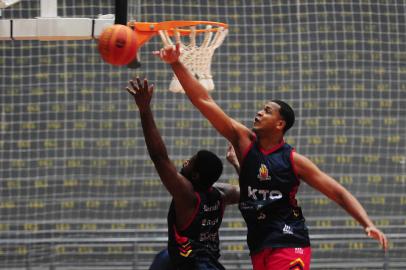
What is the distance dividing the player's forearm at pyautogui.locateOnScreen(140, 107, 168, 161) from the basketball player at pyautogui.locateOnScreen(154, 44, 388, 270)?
0.30 metres

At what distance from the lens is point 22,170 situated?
34.4 feet

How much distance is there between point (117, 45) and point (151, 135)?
65 centimetres

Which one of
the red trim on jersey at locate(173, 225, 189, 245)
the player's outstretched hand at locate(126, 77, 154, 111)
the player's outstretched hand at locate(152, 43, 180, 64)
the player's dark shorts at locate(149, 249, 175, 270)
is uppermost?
the player's outstretched hand at locate(152, 43, 180, 64)

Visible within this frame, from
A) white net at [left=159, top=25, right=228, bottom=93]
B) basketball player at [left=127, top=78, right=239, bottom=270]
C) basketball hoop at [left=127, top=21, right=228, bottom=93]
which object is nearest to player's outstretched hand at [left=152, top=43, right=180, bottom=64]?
basketball player at [left=127, top=78, right=239, bottom=270]

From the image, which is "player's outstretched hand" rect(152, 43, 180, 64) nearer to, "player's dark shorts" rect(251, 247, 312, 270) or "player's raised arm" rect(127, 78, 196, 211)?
"player's raised arm" rect(127, 78, 196, 211)

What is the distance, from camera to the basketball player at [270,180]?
221 inches

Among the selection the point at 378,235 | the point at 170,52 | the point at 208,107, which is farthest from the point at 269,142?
the point at 378,235

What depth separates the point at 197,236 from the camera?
574 cm

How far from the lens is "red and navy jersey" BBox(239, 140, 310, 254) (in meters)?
5.65

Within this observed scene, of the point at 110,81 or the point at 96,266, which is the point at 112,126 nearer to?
the point at 110,81

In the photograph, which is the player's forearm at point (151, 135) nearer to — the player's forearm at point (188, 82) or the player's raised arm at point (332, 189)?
the player's forearm at point (188, 82)

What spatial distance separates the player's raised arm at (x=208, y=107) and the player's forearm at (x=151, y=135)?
0.91ft

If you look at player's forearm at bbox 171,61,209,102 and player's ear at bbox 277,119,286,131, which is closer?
player's forearm at bbox 171,61,209,102

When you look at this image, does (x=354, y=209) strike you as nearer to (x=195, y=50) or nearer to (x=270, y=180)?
(x=270, y=180)
